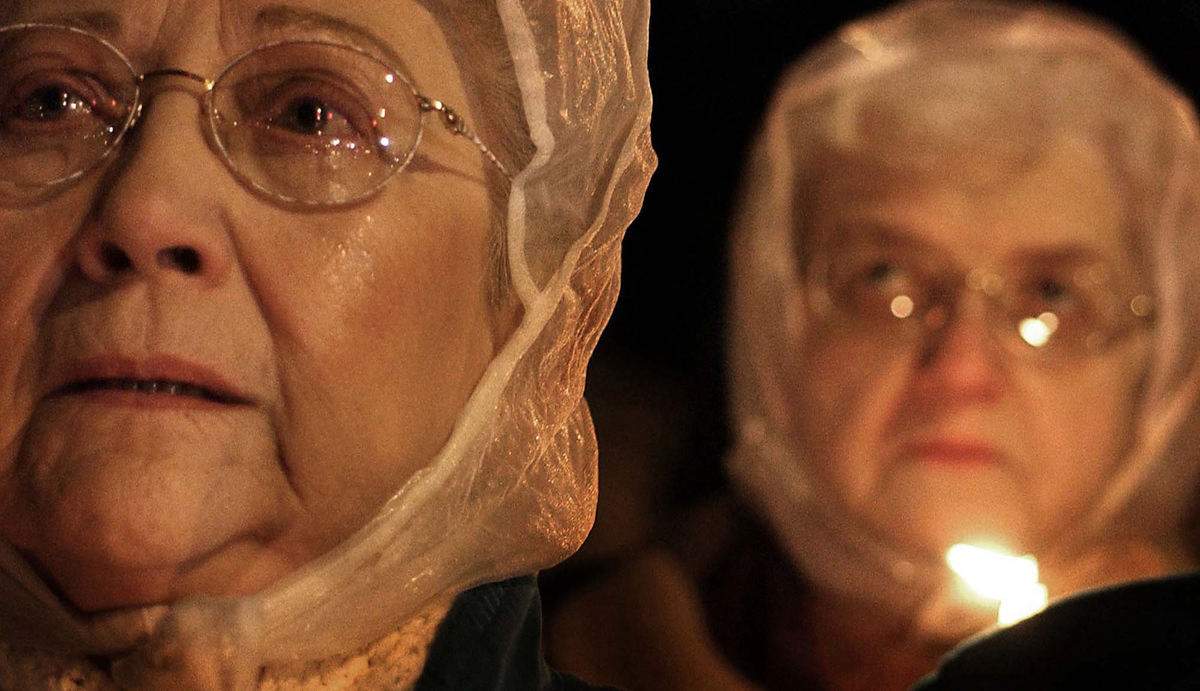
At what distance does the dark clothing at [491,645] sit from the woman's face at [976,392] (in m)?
1.34

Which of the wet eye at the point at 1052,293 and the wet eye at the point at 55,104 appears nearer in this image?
the wet eye at the point at 55,104

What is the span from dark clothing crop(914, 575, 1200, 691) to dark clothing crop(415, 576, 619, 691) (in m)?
0.44

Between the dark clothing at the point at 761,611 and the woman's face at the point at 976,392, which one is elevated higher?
the woman's face at the point at 976,392

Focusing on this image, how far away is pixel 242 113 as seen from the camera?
5.06 feet

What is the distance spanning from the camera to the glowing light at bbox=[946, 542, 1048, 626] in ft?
7.80

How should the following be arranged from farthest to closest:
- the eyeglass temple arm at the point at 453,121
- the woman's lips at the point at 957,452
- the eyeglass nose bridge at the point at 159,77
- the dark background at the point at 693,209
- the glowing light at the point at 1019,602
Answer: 1. the dark background at the point at 693,209
2. the woman's lips at the point at 957,452
3. the glowing light at the point at 1019,602
4. the eyeglass temple arm at the point at 453,121
5. the eyeglass nose bridge at the point at 159,77

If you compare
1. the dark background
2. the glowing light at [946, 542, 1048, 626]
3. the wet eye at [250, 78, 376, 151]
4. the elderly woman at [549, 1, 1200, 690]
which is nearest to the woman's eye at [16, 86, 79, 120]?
the wet eye at [250, 78, 376, 151]

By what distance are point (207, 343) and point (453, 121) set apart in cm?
38

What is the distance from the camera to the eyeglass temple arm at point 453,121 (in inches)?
64.0

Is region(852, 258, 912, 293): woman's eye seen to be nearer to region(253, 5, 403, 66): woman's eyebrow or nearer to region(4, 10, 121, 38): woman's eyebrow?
region(253, 5, 403, 66): woman's eyebrow

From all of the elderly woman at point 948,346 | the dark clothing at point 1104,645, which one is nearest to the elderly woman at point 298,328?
the dark clothing at point 1104,645

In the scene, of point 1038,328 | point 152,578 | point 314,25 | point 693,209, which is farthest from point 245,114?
point 693,209

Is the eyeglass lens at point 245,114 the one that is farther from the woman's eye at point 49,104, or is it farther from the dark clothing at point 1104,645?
the dark clothing at point 1104,645

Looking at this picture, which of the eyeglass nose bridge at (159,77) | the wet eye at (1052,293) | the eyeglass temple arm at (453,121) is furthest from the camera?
the wet eye at (1052,293)
